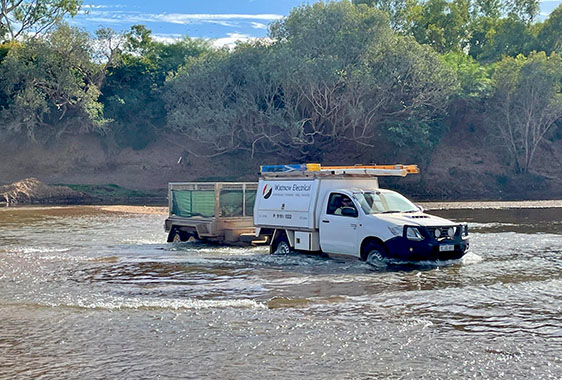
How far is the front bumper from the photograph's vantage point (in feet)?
43.9

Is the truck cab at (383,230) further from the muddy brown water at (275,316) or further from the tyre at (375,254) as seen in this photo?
the muddy brown water at (275,316)

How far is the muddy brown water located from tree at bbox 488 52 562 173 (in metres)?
35.1

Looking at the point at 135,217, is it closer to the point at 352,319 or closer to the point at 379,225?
the point at 379,225

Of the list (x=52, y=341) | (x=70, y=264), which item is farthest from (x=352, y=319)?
(x=70, y=264)

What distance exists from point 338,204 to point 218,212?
482 centimetres

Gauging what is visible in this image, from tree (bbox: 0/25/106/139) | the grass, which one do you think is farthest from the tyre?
tree (bbox: 0/25/106/139)

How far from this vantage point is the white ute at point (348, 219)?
13.6 meters

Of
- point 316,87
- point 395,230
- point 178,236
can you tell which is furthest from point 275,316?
point 316,87

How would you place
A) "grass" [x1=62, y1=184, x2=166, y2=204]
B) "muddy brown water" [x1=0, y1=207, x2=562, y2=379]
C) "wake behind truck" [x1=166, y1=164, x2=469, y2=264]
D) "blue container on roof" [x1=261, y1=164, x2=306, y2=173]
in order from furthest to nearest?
1. "grass" [x1=62, y1=184, x2=166, y2=204]
2. "blue container on roof" [x1=261, y1=164, x2=306, y2=173]
3. "wake behind truck" [x1=166, y1=164, x2=469, y2=264]
4. "muddy brown water" [x1=0, y1=207, x2=562, y2=379]

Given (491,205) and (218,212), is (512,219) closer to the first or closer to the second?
(491,205)

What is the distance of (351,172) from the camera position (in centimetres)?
1572

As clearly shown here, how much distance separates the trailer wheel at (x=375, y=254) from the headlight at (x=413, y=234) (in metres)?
0.59

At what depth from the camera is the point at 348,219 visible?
47.3ft

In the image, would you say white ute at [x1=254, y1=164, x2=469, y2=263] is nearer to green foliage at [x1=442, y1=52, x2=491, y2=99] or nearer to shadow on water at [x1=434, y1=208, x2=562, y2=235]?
shadow on water at [x1=434, y1=208, x2=562, y2=235]
